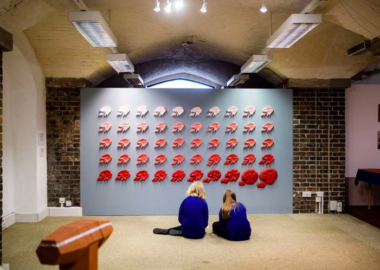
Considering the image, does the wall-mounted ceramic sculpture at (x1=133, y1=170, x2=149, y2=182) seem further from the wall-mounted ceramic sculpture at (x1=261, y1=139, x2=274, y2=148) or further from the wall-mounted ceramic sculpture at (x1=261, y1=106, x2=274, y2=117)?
the wall-mounted ceramic sculpture at (x1=261, y1=106, x2=274, y2=117)

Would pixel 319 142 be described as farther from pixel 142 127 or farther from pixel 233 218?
pixel 142 127

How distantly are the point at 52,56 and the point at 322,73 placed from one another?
16.9ft

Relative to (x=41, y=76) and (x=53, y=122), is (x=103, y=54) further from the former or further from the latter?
(x=53, y=122)

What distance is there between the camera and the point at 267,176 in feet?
22.4

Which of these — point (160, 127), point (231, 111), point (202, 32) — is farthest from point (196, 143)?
point (202, 32)

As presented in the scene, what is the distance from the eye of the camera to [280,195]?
688 centimetres

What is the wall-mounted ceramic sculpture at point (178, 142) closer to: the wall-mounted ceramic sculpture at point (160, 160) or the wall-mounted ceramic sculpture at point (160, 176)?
the wall-mounted ceramic sculpture at point (160, 160)

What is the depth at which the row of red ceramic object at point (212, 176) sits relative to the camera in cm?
672

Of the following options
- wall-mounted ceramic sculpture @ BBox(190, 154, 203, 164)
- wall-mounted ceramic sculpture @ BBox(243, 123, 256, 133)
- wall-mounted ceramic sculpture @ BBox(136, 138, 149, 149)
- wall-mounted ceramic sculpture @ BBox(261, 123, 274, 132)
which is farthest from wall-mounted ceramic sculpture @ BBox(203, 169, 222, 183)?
wall-mounted ceramic sculpture @ BBox(136, 138, 149, 149)

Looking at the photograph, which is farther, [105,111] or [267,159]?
[267,159]

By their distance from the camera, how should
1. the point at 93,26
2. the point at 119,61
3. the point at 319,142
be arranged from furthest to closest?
1. the point at 319,142
2. the point at 119,61
3. the point at 93,26

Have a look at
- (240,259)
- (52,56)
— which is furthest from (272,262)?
(52,56)

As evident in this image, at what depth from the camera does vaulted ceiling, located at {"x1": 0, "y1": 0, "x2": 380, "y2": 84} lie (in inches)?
168

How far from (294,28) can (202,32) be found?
2.54 m
